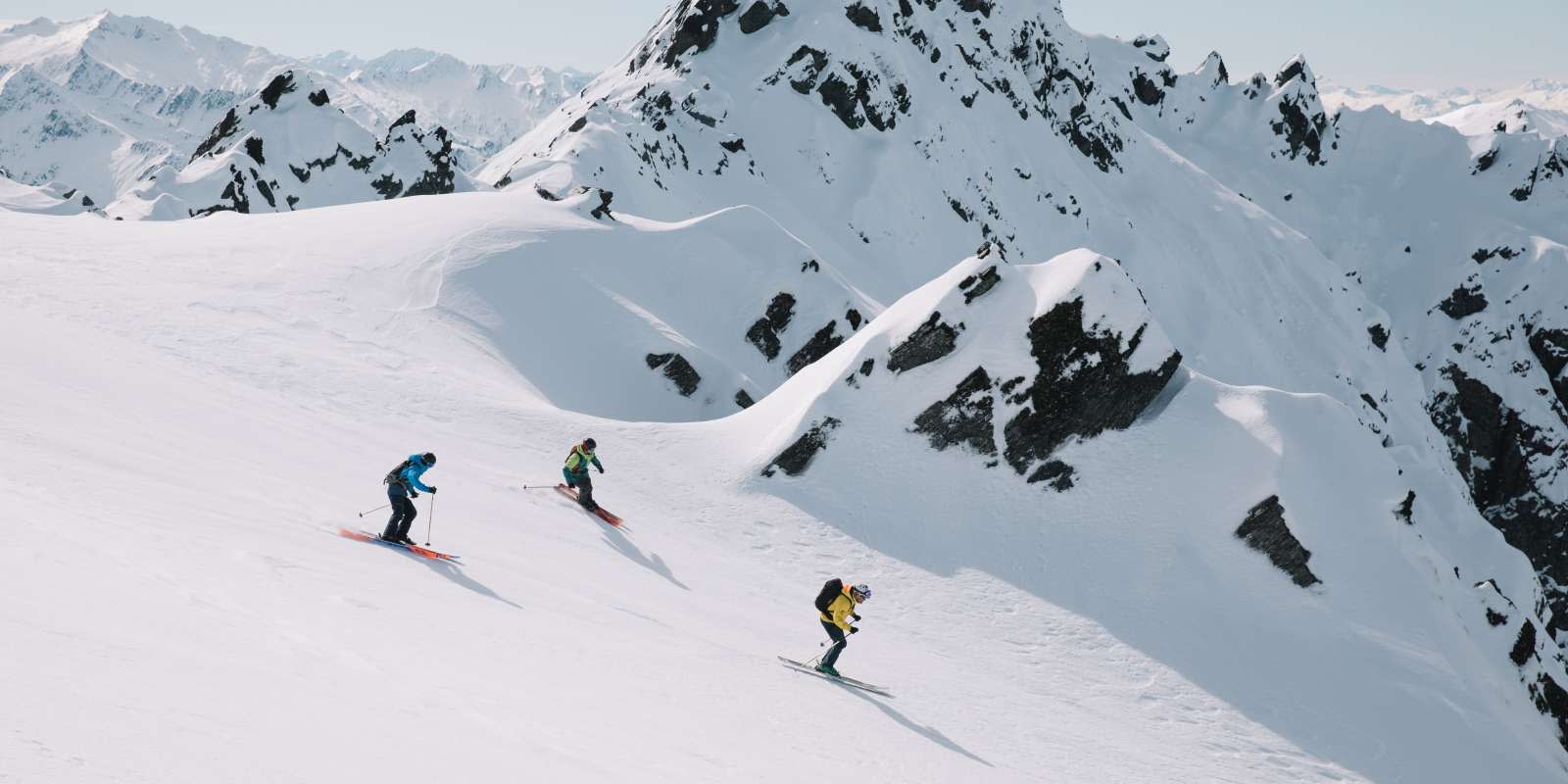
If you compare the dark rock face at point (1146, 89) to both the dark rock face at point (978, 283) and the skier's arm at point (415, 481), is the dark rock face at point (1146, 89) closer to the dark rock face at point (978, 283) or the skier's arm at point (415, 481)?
the dark rock face at point (978, 283)

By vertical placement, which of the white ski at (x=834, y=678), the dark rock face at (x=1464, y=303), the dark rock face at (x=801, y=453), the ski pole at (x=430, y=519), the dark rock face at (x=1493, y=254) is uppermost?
the dark rock face at (x=1493, y=254)

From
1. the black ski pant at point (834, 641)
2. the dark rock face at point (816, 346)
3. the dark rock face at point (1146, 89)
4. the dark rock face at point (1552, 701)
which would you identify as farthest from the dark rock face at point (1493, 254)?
the black ski pant at point (834, 641)

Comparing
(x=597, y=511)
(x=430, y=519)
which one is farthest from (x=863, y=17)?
(x=430, y=519)

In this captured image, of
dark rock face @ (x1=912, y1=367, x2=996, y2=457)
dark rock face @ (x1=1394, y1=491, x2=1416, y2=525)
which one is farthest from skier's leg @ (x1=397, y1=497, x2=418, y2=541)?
dark rock face @ (x1=1394, y1=491, x2=1416, y2=525)

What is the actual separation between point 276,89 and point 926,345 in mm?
79485

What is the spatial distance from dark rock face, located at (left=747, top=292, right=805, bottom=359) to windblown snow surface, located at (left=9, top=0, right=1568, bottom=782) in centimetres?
18

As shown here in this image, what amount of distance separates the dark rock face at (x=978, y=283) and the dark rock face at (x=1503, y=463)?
386 ft

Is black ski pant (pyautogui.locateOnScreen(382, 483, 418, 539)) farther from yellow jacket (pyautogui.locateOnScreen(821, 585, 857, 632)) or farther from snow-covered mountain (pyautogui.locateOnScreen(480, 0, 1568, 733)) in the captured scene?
snow-covered mountain (pyautogui.locateOnScreen(480, 0, 1568, 733))

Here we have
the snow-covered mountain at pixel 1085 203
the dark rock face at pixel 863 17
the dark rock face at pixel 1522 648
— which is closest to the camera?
the dark rock face at pixel 1522 648

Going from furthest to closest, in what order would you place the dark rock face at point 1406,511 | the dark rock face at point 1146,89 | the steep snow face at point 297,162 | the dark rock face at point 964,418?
the dark rock face at point 1146,89 → the steep snow face at point 297,162 → the dark rock face at point 964,418 → the dark rock face at point 1406,511

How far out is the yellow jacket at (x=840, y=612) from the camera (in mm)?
15898

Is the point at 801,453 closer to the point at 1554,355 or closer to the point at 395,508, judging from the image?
the point at 395,508

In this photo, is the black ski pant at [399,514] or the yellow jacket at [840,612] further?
the yellow jacket at [840,612]

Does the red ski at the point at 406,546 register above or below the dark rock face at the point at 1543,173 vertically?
below
